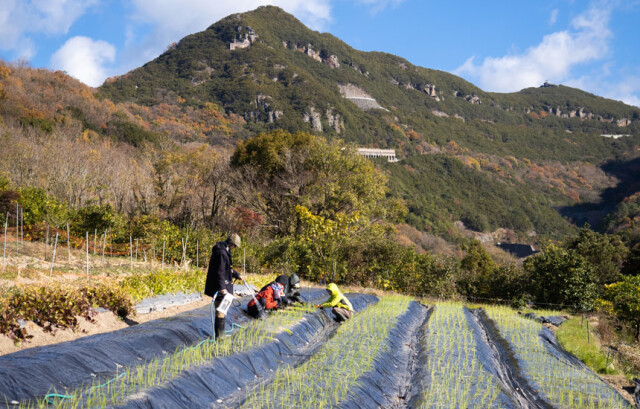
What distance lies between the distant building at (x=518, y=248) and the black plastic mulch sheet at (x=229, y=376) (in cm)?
6857

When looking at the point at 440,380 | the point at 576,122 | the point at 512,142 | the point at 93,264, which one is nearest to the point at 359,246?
the point at 93,264

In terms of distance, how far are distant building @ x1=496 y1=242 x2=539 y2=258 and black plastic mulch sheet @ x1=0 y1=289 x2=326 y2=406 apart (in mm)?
70318

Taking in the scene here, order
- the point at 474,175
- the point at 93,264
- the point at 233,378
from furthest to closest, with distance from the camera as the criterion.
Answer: the point at 474,175
the point at 93,264
the point at 233,378

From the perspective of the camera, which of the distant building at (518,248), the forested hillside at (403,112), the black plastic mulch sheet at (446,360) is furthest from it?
the forested hillside at (403,112)

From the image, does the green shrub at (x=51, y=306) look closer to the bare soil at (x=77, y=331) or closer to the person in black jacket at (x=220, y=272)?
the bare soil at (x=77, y=331)

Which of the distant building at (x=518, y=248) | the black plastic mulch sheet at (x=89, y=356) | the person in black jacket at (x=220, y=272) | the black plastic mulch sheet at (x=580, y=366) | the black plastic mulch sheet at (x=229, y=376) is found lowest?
the distant building at (x=518, y=248)

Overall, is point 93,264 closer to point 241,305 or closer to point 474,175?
point 241,305

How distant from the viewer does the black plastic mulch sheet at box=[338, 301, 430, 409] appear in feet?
20.9

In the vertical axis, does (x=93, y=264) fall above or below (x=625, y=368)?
above

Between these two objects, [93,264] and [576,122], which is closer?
[93,264]

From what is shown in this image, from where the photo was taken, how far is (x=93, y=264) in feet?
53.9

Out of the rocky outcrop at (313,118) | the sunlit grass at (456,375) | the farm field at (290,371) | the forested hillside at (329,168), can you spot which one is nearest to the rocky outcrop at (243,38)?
the forested hillside at (329,168)

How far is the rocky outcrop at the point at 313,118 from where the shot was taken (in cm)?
8638

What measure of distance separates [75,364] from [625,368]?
1095 cm
